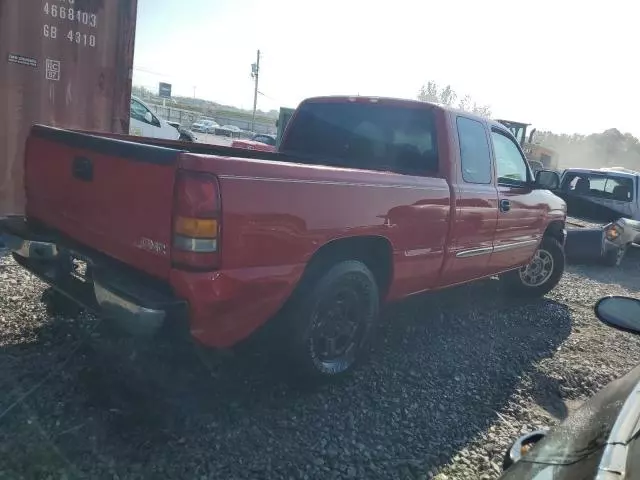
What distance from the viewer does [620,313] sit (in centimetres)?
209

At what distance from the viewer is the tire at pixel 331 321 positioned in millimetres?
3111

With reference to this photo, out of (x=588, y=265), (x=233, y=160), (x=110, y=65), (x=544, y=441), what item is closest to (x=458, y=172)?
(x=233, y=160)

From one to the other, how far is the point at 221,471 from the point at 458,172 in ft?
9.49

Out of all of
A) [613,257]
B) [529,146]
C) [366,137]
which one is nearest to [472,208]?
[366,137]

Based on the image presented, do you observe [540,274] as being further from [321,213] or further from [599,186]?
[599,186]

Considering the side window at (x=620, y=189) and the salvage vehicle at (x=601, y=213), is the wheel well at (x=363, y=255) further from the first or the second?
the side window at (x=620, y=189)

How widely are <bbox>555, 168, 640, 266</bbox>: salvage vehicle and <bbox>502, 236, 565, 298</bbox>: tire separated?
244 centimetres

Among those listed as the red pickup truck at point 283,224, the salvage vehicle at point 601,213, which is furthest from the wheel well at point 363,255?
the salvage vehicle at point 601,213

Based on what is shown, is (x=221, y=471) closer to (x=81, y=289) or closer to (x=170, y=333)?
(x=170, y=333)

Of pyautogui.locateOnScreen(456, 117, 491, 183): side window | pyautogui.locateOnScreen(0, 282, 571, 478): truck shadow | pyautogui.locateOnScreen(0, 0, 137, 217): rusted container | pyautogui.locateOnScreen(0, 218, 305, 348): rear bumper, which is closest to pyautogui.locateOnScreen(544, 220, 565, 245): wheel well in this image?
pyautogui.locateOnScreen(456, 117, 491, 183): side window

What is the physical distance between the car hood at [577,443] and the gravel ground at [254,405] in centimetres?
122

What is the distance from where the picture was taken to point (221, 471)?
2504 mm

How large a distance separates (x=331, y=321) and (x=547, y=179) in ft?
11.0

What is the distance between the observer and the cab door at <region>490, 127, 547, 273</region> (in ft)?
16.2
